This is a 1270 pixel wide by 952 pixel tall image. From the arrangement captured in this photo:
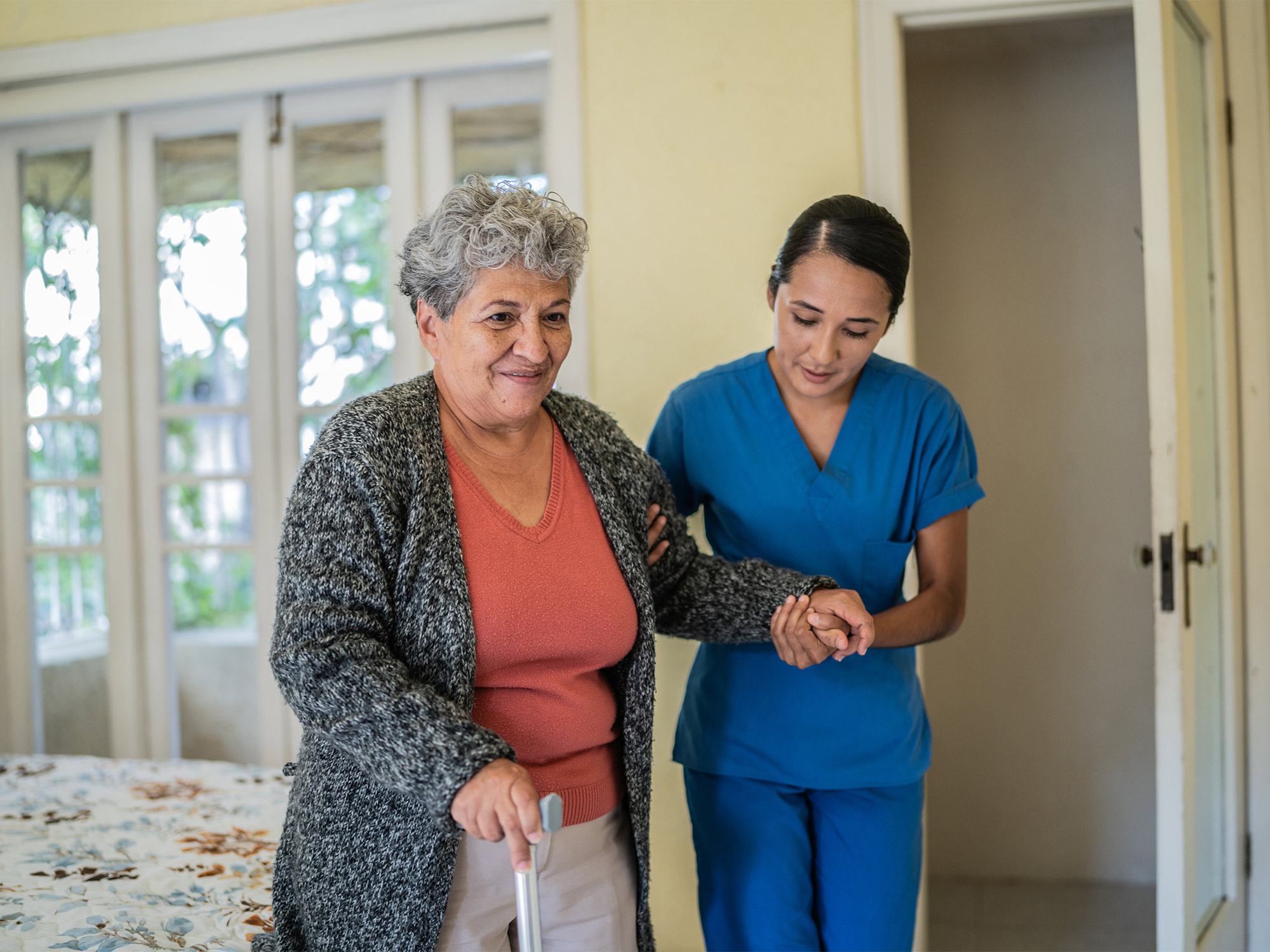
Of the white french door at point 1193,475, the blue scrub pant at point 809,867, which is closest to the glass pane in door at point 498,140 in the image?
the white french door at point 1193,475

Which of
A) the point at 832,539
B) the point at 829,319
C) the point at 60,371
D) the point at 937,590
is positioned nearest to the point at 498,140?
the point at 60,371

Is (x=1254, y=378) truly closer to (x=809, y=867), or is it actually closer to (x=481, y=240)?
(x=809, y=867)

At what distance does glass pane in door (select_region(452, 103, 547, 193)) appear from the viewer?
103 inches

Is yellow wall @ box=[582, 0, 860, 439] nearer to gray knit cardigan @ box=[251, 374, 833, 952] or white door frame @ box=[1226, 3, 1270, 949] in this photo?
white door frame @ box=[1226, 3, 1270, 949]

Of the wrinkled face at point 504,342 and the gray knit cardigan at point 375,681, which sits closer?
the gray knit cardigan at point 375,681

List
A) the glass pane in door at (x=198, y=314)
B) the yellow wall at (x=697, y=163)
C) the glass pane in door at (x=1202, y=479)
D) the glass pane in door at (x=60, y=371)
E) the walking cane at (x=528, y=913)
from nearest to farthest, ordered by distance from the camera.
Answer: the walking cane at (x=528, y=913) → the glass pane in door at (x=1202, y=479) → the yellow wall at (x=697, y=163) → the glass pane in door at (x=198, y=314) → the glass pane in door at (x=60, y=371)

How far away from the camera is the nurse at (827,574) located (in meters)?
1.46

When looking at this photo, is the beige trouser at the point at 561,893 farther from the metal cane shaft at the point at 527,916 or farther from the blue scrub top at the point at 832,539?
the blue scrub top at the point at 832,539

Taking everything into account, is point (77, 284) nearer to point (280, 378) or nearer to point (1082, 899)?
point (280, 378)

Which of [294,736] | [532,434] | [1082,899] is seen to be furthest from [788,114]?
[1082,899]

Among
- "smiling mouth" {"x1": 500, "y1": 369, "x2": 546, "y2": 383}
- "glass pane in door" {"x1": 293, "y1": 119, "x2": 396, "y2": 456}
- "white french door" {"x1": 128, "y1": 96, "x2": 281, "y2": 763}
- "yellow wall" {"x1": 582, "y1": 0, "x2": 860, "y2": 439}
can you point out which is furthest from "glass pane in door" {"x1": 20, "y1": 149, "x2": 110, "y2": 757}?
"smiling mouth" {"x1": 500, "y1": 369, "x2": 546, "y2": 383}

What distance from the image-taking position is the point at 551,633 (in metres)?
1.19

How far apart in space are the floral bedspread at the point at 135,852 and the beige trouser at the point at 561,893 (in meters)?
0.54

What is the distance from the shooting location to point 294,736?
2.72 m
